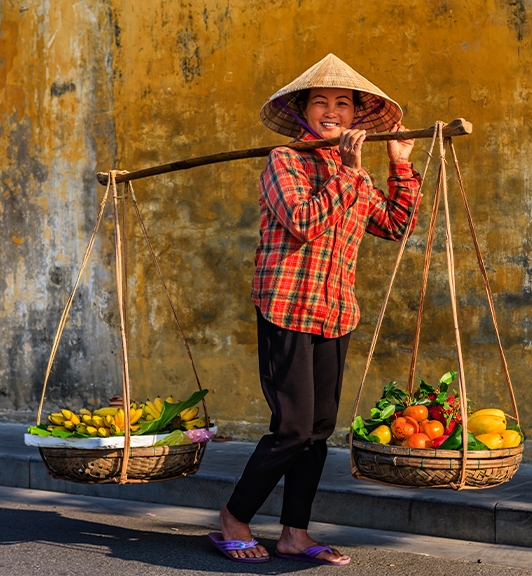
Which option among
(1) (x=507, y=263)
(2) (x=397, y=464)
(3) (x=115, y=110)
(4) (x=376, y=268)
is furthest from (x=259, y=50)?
(2) (x=397, y=464)

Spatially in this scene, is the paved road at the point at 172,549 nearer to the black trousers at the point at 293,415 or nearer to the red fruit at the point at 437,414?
the black trousers at the point at 293,415

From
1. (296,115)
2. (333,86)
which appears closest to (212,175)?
(296,115)

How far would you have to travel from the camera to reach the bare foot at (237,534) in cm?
390

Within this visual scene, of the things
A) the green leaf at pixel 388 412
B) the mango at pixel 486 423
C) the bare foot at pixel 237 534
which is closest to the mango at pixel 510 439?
the mango at pixel 486 423

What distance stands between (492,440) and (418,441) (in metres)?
0.29

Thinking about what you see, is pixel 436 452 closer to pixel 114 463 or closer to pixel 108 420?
pixel 114 463

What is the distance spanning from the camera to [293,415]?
3.73m

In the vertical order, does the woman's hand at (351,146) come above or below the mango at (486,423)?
above

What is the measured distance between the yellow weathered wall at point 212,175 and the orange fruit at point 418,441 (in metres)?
2.58

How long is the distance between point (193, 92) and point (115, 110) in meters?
0.68

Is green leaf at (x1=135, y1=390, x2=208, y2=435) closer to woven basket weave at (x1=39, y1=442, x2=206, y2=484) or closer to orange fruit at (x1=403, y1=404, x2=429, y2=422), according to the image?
woven basket weave at (x1=39, y1=442, x2=206, y2=484)

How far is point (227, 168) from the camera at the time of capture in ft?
22.7

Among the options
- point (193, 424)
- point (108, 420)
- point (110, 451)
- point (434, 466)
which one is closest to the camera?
point (434, 466)

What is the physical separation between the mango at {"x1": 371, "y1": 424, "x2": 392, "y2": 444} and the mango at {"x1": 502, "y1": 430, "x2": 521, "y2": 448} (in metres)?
0.43
